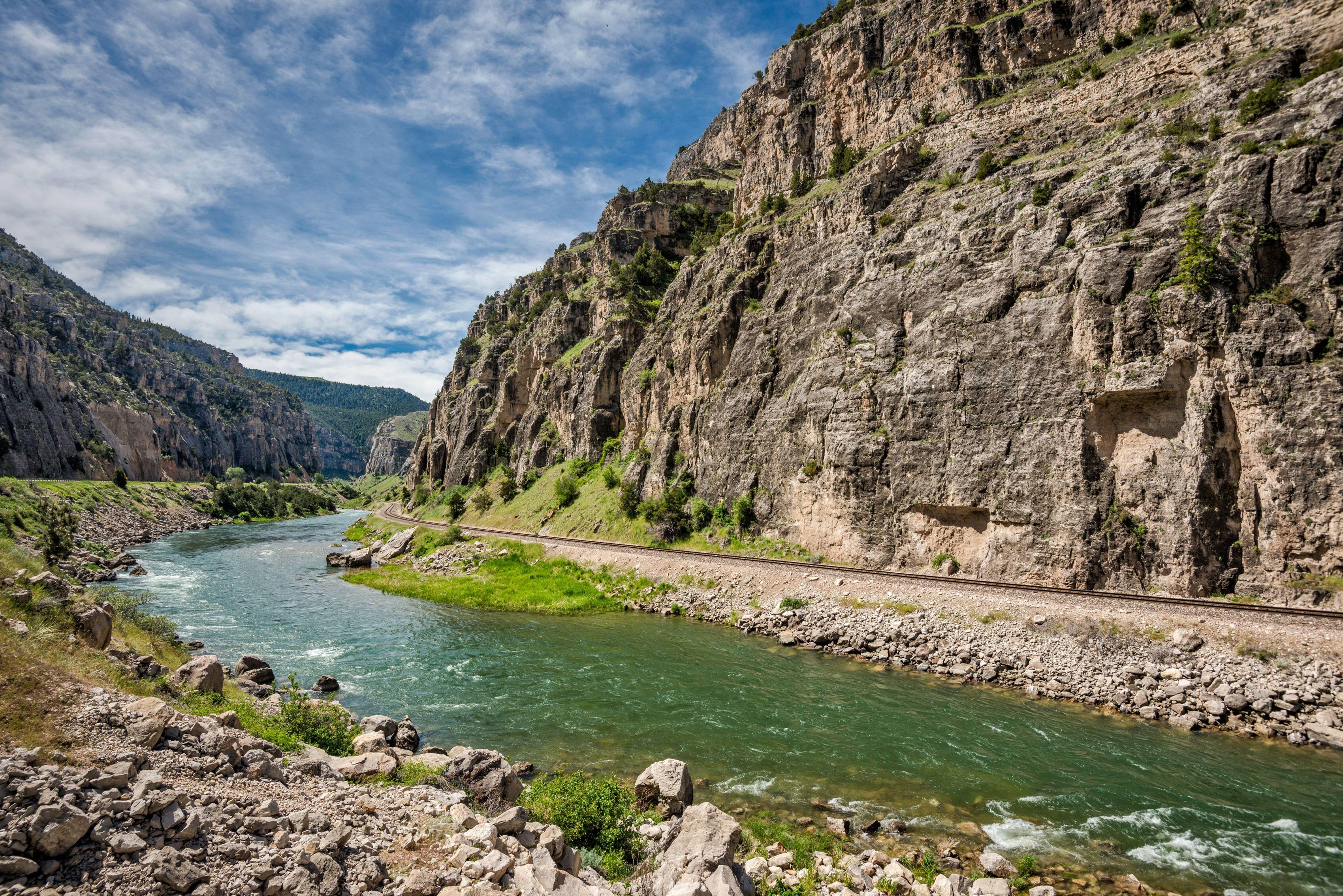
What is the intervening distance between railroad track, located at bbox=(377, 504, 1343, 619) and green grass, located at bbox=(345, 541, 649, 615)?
4.02 metres

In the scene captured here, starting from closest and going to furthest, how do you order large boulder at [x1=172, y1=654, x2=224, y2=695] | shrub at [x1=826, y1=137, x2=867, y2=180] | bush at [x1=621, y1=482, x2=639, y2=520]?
1. large boulder at [x1=172, y1=654, x2=224, y2=695]
2. bush at [x1=621, y1=482, x2=639, y2=520]
3. shrub at [x1=826, y1=137, x2=867, y2=180]

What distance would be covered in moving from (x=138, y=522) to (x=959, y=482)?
10485 cm

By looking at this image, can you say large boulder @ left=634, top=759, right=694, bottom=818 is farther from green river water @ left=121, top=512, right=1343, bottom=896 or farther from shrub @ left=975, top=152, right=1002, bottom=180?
shrub @ left=975, top=152, right=1002, bottom=180

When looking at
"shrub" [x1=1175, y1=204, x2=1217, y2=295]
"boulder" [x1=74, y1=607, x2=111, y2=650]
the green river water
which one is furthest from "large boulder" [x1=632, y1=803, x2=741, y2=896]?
"shrub" [x1=1175, y1=204, x2=1217, y2=295]

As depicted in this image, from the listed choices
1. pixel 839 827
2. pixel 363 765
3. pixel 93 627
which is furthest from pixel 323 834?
pixel 93 627

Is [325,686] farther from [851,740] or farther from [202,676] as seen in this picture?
[851,740]

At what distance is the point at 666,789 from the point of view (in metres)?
13.6

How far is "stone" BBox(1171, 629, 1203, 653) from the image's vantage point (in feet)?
72.8

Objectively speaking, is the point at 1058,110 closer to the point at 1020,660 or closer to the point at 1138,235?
the point at 1138,235

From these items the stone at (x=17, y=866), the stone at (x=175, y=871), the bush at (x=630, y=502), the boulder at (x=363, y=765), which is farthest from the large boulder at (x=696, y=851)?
the bush at (x=630, y=502)

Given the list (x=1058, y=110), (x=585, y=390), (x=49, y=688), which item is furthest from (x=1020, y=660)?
(x=585, y=390)

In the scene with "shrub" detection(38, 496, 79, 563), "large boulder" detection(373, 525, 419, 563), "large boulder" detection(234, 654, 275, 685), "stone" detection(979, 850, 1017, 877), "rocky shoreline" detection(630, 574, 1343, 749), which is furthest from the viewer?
"large boulder" detection(373, 525, 419, 563)

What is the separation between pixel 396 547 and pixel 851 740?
59715 millimetres

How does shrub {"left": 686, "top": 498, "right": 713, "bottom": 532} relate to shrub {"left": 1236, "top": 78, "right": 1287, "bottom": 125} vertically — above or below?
below
